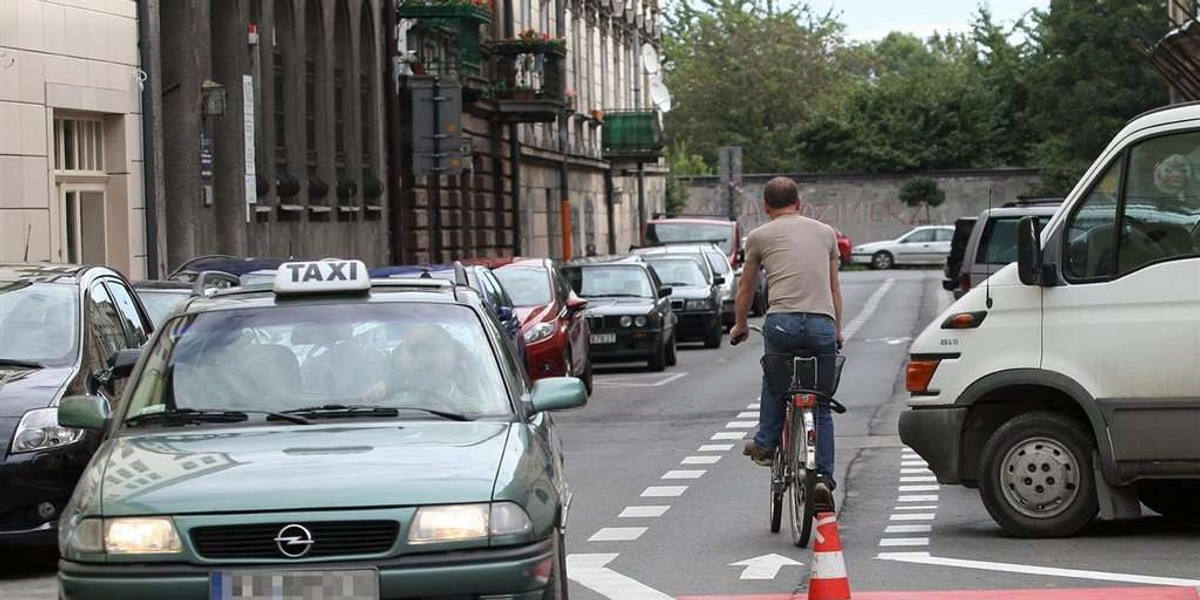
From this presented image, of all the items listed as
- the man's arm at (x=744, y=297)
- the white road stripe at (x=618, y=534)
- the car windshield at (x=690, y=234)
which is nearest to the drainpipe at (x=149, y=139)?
the white road stripe at (x=618, y=534)

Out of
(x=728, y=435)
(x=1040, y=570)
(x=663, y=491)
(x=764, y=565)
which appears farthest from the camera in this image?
(x=728, y=435)

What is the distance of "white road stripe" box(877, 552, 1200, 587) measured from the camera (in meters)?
10.0

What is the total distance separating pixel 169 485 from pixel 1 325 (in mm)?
5357

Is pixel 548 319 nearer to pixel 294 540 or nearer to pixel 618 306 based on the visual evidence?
pixel 618 306

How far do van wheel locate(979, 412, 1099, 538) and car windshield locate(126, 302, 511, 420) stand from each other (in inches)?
149

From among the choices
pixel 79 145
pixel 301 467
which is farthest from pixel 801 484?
pixel 79 145

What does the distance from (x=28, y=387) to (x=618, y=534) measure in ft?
10.5

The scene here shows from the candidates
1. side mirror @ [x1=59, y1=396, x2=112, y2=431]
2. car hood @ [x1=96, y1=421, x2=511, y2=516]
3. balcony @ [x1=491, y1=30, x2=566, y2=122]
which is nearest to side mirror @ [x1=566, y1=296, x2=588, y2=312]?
side mirror @ [x1=59, y1=396, x2=112, y2=431]

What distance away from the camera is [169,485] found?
293 inches

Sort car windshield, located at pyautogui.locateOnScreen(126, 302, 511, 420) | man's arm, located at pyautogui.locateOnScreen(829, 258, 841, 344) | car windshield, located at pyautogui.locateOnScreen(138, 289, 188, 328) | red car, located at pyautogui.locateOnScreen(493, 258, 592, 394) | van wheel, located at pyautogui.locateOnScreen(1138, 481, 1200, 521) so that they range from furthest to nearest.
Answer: red car, located at pyautogui.locateOnScreen(493, 258, 592, 394) → car windshield, located at pyautogui.locateOnScreen(138, 289, 188, 328) → van wheel, located at pyautogui.locateOnScreen(1138, 481, 1200, 521) → man's arm, located at pyautogui.locateOnScreen(829, 258, 841, 344) → car windshield, located at pyautogui.locateOnScreen(126, 302, 511, 420)

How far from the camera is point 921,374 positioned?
39.6 feet

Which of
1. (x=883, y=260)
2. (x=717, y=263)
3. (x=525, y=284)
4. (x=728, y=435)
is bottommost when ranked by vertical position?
(x=883, y=260)

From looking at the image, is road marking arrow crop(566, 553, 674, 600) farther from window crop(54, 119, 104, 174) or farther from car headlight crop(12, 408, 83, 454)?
window crop(54, 119, 104, 174)

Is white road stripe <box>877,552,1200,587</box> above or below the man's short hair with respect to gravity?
below
